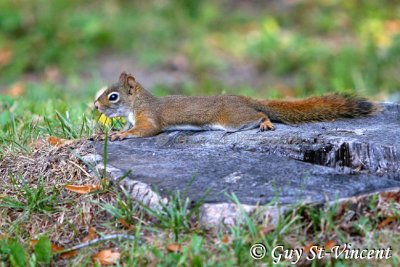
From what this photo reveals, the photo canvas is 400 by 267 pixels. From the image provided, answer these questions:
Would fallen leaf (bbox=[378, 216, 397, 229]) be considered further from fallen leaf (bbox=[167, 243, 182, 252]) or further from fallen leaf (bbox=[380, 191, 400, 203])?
fallen leaf (bbox=[167, 243, 182, 252])

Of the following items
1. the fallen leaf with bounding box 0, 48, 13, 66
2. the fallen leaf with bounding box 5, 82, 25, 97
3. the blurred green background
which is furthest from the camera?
the fallen leaf with bounding box 0, 48, 13, 66

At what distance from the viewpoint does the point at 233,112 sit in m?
4.54

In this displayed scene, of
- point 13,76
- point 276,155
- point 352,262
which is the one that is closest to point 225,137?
point 276,155

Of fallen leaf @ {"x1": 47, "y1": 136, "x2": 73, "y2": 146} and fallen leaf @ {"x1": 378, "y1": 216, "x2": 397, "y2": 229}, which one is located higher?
fallen leaf @ {"x1": 47, "y1": 136, "x2": 73, "y2": 146}

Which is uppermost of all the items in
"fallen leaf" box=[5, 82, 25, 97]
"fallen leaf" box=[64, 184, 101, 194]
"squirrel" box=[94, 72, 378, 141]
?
"fallen leaf" box=[5, 82, 25, 97]

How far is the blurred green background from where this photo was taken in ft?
29.5

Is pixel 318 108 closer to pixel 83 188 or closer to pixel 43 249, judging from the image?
pixel 83 188

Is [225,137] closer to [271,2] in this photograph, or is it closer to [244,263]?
[244,263]

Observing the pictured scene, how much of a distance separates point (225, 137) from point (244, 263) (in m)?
1.15

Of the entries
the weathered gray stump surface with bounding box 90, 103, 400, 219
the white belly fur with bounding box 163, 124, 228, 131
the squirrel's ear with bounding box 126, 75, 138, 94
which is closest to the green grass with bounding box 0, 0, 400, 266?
the weathered gray stump surface with bounding box 90, 103, 400, 219

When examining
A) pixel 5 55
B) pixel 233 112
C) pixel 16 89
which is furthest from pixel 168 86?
pixel 233 112

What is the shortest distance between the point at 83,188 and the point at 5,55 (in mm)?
6186

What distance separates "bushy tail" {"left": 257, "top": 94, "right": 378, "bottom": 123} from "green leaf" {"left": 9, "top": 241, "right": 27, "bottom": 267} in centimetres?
180

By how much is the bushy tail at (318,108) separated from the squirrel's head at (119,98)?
88 cm
